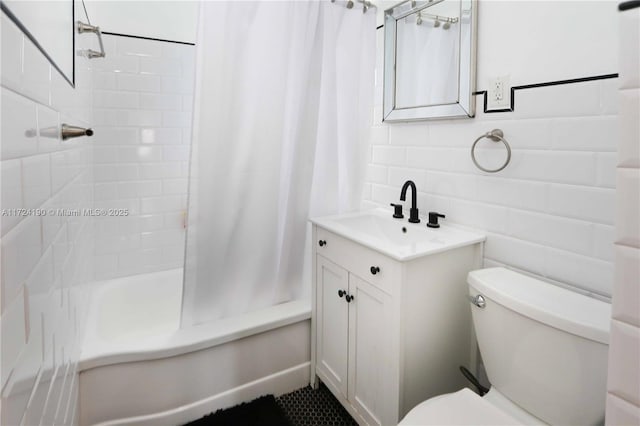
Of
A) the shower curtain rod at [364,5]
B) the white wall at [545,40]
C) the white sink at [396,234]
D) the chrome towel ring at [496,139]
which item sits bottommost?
the white sink at [396,234]

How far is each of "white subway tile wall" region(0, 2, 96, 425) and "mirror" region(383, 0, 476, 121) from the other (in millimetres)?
1392

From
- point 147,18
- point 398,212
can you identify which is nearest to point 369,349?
point 398,212

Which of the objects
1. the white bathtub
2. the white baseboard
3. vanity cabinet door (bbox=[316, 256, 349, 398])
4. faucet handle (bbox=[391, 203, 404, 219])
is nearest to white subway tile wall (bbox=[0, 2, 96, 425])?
the white bathtub

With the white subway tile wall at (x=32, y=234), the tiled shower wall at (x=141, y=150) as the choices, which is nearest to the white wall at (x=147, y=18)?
the tiled shower wall at (x=141, y=150)

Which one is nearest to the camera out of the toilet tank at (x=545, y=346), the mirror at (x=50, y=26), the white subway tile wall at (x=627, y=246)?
the white subway tile wall at (x=627, y=246)

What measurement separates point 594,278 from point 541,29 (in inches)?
33.8

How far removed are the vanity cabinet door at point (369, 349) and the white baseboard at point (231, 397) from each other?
0.37 metres

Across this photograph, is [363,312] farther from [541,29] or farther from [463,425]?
[541,29]

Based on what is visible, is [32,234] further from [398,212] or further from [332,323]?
[398,212]

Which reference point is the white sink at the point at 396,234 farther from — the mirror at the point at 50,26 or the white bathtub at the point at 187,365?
the mirror at the point at 50,26

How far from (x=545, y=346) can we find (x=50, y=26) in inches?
56.0

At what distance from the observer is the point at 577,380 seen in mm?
987

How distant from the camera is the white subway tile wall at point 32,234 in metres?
0.48

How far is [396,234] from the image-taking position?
177cm
